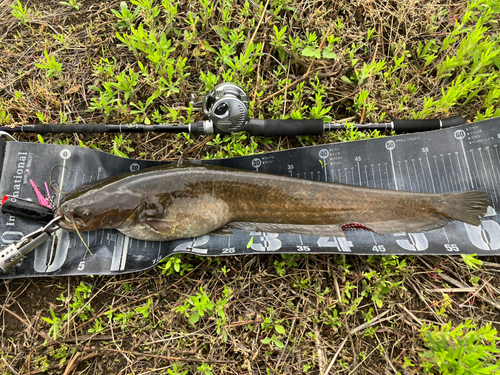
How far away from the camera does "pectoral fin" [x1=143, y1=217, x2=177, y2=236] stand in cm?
245

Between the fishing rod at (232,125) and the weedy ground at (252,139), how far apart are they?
0.51ft

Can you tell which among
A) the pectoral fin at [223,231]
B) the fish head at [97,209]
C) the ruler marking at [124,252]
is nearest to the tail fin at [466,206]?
the pectoral fin at [223,231]

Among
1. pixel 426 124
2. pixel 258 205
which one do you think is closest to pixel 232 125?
pixel 258 205

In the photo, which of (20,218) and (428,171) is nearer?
(20,218)

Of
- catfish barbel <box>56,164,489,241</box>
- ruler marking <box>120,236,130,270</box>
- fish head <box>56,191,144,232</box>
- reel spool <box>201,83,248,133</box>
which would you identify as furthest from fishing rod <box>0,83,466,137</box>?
ruler marking <box>120,236,130,270</box>

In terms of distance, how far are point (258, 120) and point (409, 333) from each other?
6.93 ft

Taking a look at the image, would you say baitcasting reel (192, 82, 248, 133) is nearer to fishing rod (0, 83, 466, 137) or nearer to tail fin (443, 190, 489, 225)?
fishing rod (0, 83, 466, 137)

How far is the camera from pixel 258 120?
8.75 feet

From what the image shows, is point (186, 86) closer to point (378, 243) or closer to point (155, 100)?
point (155, 100)

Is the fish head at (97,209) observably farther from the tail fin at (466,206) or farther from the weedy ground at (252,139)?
the tail fin at (466,206)

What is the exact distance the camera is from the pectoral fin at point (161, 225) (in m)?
2.45

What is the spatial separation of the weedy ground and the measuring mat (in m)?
0.13

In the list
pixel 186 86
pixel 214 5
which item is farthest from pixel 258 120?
pixel 214 5

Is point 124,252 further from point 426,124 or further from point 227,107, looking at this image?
point 426,124
